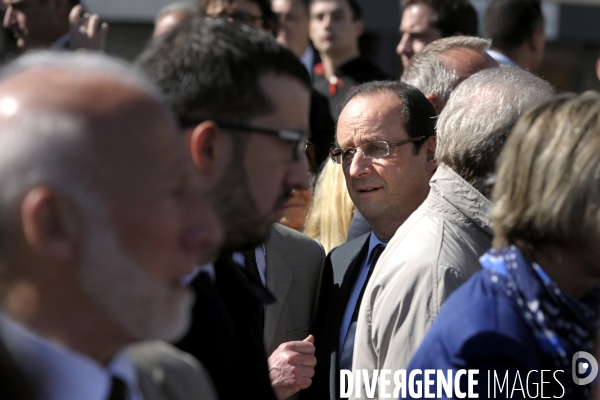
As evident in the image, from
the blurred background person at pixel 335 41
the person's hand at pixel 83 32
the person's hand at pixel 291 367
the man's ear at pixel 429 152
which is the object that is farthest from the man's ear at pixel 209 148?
the blurred background person at pixel 335 41

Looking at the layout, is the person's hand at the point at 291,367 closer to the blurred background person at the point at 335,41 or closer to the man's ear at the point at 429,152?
the man's ear at the point at 429,152

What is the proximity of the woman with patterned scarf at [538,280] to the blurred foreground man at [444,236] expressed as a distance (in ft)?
1.63

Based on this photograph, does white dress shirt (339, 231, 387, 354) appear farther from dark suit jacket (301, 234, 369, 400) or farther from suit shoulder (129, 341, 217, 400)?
suit shoulder (129, 341, 217, 400)

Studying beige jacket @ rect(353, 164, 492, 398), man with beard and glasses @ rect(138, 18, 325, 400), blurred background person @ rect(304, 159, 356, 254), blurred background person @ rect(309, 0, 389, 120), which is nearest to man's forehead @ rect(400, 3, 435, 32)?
blurred background person @ rect(309, 0, 389, 120)

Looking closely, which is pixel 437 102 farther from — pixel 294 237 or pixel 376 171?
pixel 294 237

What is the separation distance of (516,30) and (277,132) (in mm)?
4467

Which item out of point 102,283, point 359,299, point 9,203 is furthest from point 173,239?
point 359,299

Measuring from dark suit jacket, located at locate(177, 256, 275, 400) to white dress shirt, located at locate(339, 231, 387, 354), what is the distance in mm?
1197

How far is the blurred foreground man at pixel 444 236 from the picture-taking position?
8.63 feet

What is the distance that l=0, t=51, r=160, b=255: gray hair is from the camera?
1307mm

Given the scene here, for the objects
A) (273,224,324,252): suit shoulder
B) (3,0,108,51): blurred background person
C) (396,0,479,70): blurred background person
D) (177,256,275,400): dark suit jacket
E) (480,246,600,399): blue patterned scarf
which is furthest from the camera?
(396,0,479,70): blurred background person

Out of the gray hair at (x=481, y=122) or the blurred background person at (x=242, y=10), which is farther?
the blurred background person at (x=242, y=10)

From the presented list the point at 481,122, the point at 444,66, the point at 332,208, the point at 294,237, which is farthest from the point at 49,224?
the point at 444,66

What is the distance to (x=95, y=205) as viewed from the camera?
4.43 ft
